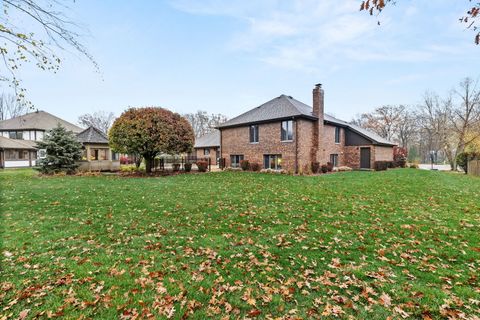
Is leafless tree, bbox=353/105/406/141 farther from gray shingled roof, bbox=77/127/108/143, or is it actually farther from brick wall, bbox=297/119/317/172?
gray shingled roof, bbox=77/127/108/143

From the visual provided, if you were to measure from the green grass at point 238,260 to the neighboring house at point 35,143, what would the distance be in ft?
54.6

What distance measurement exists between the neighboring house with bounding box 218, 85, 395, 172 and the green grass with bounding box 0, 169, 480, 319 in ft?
38.9

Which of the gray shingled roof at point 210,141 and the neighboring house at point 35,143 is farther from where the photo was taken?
the gray shingled roof at point 210,141

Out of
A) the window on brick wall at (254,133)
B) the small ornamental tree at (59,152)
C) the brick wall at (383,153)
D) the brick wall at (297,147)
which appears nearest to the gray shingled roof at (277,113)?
the brick wall at (297,147)

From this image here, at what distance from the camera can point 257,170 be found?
67.2 feet

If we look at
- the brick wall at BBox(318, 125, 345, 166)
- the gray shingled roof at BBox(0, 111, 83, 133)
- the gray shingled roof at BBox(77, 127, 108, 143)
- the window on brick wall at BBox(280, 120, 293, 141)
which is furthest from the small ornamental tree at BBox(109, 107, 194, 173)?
the gray shingled roof at BBox(0, 111, 83, 133)

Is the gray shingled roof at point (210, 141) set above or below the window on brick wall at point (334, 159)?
above

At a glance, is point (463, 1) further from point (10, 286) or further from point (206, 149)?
point (206, 149)

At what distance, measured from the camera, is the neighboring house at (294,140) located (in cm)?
1925

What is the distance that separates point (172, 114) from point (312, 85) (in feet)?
42.6

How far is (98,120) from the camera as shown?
200 ft

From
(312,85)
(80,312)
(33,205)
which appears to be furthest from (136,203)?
(312,85)

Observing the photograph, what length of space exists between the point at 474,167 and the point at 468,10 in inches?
1011

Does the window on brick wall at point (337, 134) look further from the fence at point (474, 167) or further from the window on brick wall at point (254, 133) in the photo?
the fence at point (474, 167)
